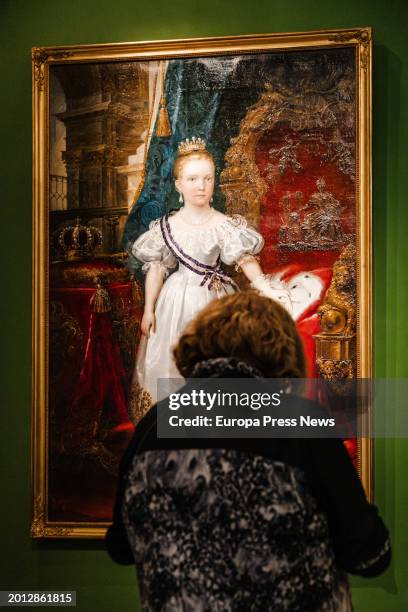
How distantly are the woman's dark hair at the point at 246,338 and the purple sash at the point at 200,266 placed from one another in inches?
45.6

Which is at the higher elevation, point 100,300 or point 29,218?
point 29,218

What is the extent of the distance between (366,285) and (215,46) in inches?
50.1

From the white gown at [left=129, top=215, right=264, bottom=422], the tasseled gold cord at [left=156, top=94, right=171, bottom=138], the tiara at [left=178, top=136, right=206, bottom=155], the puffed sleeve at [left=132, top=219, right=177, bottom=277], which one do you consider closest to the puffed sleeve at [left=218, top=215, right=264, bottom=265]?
the white gown at [left=129, top=215, right=264, bottom=422]

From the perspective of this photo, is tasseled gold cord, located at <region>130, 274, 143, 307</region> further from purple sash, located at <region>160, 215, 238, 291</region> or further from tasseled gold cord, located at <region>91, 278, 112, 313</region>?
purple sash, located at <region>160, 215, 238, 291</region>

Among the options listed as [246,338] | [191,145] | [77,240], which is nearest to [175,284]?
[77,240]

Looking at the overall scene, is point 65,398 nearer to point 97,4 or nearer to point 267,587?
point 267,587

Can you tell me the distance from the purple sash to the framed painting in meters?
0.08

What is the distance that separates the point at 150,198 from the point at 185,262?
337mm

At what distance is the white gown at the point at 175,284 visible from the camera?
2.98 metres

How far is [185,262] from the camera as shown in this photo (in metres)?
3.01

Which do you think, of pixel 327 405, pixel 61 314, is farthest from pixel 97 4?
pixel 327 405

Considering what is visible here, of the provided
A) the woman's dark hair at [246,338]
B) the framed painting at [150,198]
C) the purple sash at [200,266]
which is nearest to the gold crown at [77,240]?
the framed painting at [150,198]

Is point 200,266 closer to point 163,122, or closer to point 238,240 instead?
point 238,240

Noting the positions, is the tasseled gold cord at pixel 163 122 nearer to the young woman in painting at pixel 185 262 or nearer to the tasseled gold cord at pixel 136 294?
the young woman in painting at pixel 185 262
